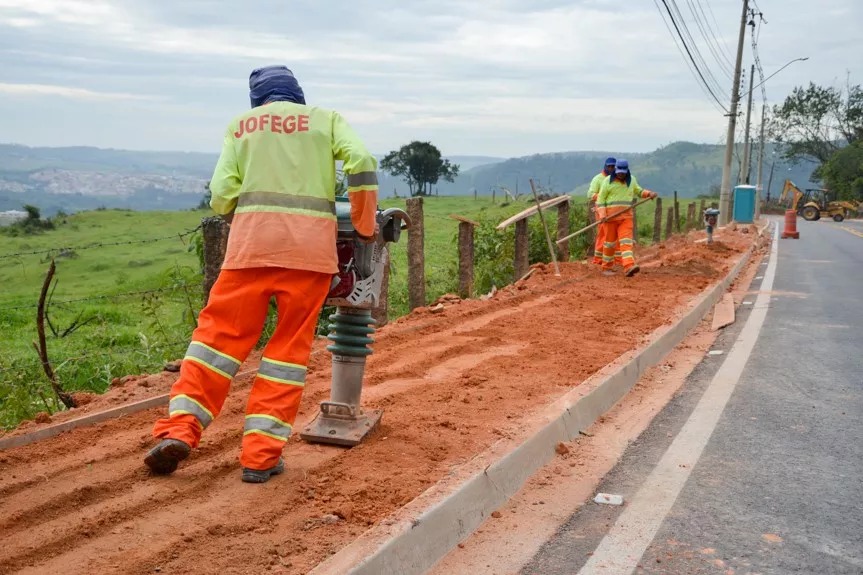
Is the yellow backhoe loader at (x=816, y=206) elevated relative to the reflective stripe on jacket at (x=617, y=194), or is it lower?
lower

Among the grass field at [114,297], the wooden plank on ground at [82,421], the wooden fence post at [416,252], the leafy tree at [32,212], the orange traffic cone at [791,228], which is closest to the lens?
the wooden plank on ground at [82,421]

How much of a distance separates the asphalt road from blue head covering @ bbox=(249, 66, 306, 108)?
251cm

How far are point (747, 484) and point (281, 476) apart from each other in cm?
242

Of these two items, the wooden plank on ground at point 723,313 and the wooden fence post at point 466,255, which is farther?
the wooden fence post at point 466,255

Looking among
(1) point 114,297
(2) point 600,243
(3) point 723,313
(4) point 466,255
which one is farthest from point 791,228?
(1) point 114,297

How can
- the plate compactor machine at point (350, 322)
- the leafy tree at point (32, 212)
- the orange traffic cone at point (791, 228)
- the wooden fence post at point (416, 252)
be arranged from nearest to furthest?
the plate compactor machine at point (350, 322), the wooden fence post at point (416, 252), the orange traffic cone at point (791, 228), the leafy tree at point (32, 212)

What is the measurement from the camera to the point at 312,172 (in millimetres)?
4512

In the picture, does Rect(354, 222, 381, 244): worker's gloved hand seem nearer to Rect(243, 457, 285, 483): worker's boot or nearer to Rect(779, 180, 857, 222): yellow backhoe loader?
Rect(243, 457, 285, 483): worker's boot

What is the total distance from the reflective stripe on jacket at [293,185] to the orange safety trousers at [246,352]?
111 mm

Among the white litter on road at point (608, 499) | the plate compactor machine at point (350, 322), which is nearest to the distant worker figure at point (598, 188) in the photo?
the plate compactor machine at point (350, 322)

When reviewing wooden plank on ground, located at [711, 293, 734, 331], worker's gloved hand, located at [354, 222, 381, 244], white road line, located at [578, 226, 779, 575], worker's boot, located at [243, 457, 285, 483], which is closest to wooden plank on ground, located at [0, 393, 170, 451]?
worker's boot, located at [243, 457, 285, 483]

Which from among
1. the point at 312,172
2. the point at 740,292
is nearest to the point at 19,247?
the point at 740,292

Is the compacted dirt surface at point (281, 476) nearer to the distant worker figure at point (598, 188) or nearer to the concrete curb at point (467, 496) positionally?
the concrete curb at point (467, 496)

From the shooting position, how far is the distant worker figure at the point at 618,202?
1420 cm
